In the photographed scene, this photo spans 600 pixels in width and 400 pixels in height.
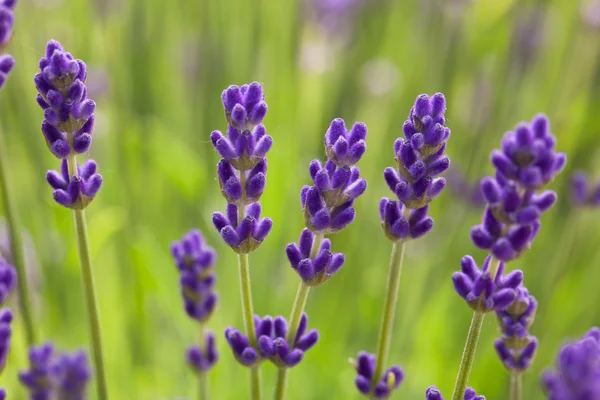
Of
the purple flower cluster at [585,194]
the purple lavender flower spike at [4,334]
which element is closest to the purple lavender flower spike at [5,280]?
the purple lavender flower spike at [4,334]

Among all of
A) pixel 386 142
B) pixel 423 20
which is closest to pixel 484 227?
pixel 386 142

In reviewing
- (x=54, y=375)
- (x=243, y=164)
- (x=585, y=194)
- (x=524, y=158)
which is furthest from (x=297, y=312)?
(x=585, y=194)

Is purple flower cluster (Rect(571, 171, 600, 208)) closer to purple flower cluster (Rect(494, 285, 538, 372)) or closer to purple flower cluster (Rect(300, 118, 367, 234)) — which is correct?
purple flower cluster (Rect(494, 285, 538, 372))

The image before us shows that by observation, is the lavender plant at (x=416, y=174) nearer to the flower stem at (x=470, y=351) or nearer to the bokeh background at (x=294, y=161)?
the flower stem at (x=470, y=351)

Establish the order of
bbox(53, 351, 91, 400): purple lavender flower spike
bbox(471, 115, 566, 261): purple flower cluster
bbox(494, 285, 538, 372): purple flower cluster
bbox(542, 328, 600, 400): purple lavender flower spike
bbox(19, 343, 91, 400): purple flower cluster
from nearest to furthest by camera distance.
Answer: bbox(542, 328, 600, 400): purple lavender flower spike → bbox(471, 115, 566, 261): purple flower cluster → bbox(494, 285, 538, 372): purple flower cluster → bbox(19, 343, 91, 400): purple flower cluster → bbox(53, 351, 91, 400): purple lavender flower spike

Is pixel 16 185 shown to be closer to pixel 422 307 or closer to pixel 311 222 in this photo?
pixel 422 307

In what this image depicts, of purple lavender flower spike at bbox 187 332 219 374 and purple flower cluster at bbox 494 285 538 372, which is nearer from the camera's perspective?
purple flower cluster at bbox 494 285 538 372

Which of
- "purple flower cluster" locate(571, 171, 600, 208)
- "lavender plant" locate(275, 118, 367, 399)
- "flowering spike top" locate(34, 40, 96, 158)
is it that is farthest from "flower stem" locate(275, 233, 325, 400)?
"purple flower cluster" locate(571, 171, 600, 208)
